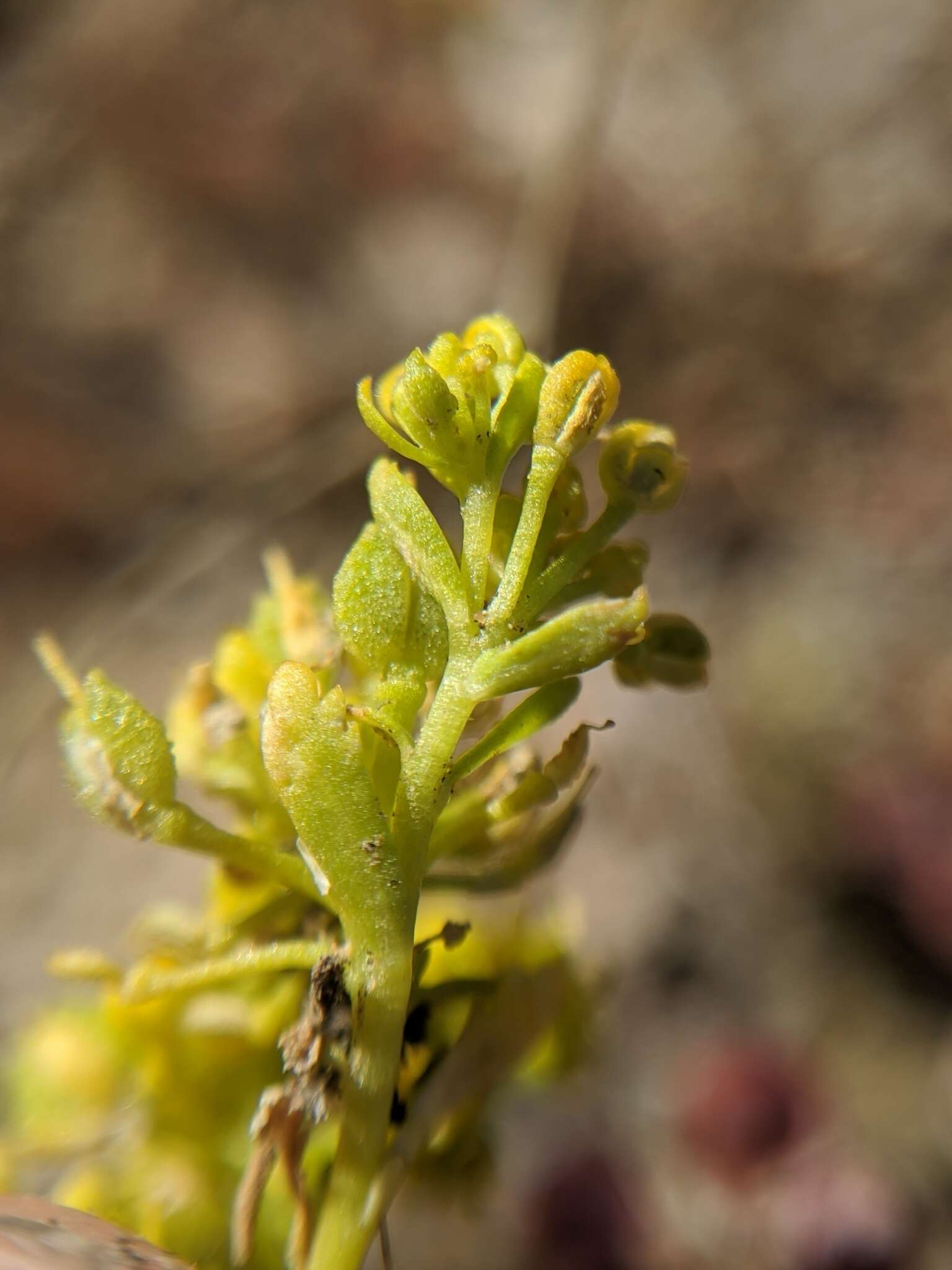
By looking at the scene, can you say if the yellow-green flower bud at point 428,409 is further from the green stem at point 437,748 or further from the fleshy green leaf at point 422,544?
the green stem at point 437,748

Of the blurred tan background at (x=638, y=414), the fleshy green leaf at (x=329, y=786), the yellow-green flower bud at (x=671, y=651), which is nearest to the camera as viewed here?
the fleshy green leaf at (x=329, y=786)

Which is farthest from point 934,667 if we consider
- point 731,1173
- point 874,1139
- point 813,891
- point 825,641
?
point 731,1173

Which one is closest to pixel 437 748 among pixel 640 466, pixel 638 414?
pixel 640 466

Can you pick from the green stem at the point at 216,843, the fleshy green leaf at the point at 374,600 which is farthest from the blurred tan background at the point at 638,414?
the fleshy green leaf at the point at 374,600

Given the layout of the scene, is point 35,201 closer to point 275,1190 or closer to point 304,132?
point 304,132

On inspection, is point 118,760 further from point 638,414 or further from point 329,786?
point 638,414

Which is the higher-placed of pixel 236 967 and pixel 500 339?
pixel 500 339
